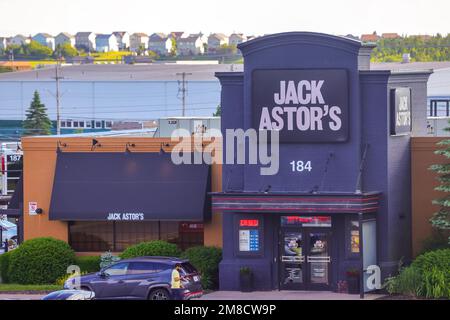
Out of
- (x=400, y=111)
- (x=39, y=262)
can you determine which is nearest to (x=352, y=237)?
(x=400, y=111)

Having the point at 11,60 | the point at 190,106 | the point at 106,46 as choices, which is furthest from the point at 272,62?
the point at 106,46

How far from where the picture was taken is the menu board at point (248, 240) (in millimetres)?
29547

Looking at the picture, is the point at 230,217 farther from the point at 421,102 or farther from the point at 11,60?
the point at 11,60

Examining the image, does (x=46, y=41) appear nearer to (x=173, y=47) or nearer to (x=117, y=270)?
(x=173, y=47)

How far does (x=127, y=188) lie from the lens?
3216 centimetres

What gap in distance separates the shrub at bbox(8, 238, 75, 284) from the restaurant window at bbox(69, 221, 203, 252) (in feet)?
3.73

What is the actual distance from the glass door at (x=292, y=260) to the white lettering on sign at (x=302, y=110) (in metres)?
3.12

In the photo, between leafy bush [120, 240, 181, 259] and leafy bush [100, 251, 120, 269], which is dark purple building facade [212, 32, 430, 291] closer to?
leafy bush [120, 240, 181, 259]

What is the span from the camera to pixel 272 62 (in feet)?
95.9

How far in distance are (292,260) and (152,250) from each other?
4515mm

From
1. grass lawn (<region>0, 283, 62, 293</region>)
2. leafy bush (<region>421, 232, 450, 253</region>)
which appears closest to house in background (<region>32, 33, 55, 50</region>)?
grass lawn (<region>0, 283, 62, 293</region>)

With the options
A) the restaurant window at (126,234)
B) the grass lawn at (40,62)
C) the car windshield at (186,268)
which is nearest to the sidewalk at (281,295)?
the car windshield at (186,268)

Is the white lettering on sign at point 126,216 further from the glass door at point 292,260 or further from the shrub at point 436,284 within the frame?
the shrub at point 436,284
